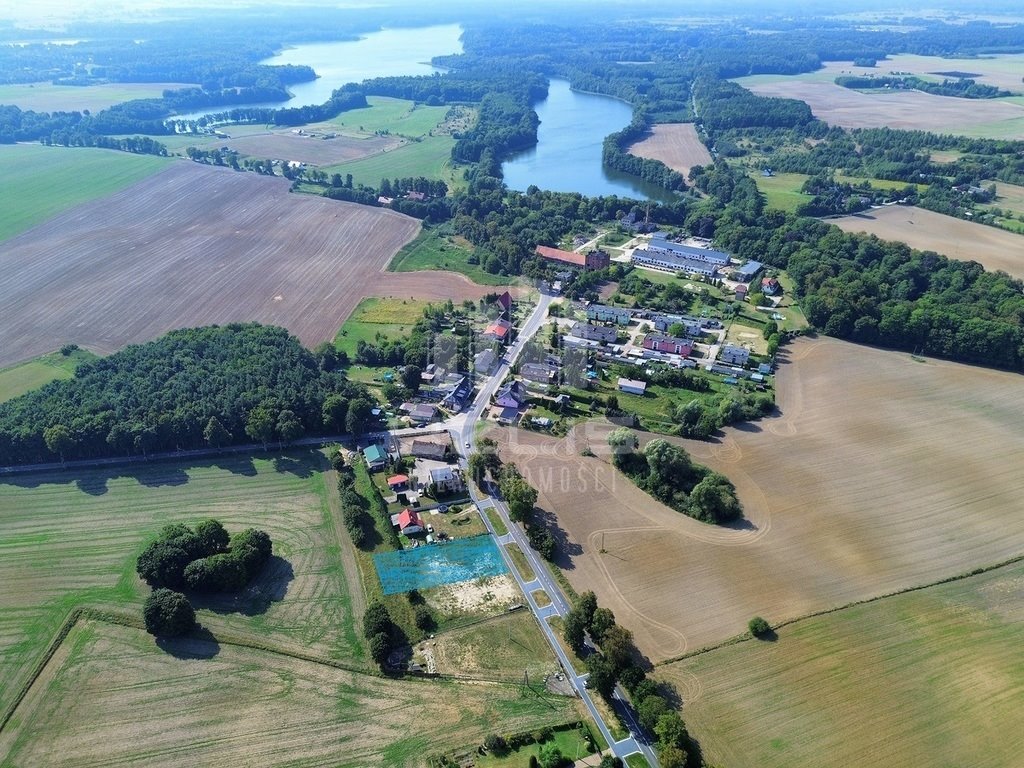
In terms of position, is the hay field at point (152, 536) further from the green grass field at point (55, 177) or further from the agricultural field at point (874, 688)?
the green grass field at point (55, 177)

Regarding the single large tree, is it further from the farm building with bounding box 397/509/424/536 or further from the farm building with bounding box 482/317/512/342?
the farm building with bounding box 482/317/512/342

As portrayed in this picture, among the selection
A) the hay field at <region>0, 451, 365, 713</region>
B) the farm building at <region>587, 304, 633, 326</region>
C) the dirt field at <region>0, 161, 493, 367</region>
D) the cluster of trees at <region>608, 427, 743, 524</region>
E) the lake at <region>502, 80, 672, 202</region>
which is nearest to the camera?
the hay field at <region>0, 451, 365, 713</region>

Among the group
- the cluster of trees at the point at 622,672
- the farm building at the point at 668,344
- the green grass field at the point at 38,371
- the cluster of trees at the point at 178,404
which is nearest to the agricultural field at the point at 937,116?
the farm building at the point at 668,344

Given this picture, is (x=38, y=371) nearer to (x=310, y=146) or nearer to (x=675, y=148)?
(x=310, y=146)

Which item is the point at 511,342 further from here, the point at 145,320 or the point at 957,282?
the point at 957,282

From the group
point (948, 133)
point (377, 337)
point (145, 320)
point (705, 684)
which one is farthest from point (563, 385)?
point (948, 133)

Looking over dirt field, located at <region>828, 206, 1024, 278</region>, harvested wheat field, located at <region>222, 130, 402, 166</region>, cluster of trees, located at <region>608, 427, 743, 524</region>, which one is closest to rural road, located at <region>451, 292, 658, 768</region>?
cluster of trees, located at <region>608, 427, 743, 524</region>

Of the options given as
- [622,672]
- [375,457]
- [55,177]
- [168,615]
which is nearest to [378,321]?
[375,457]
